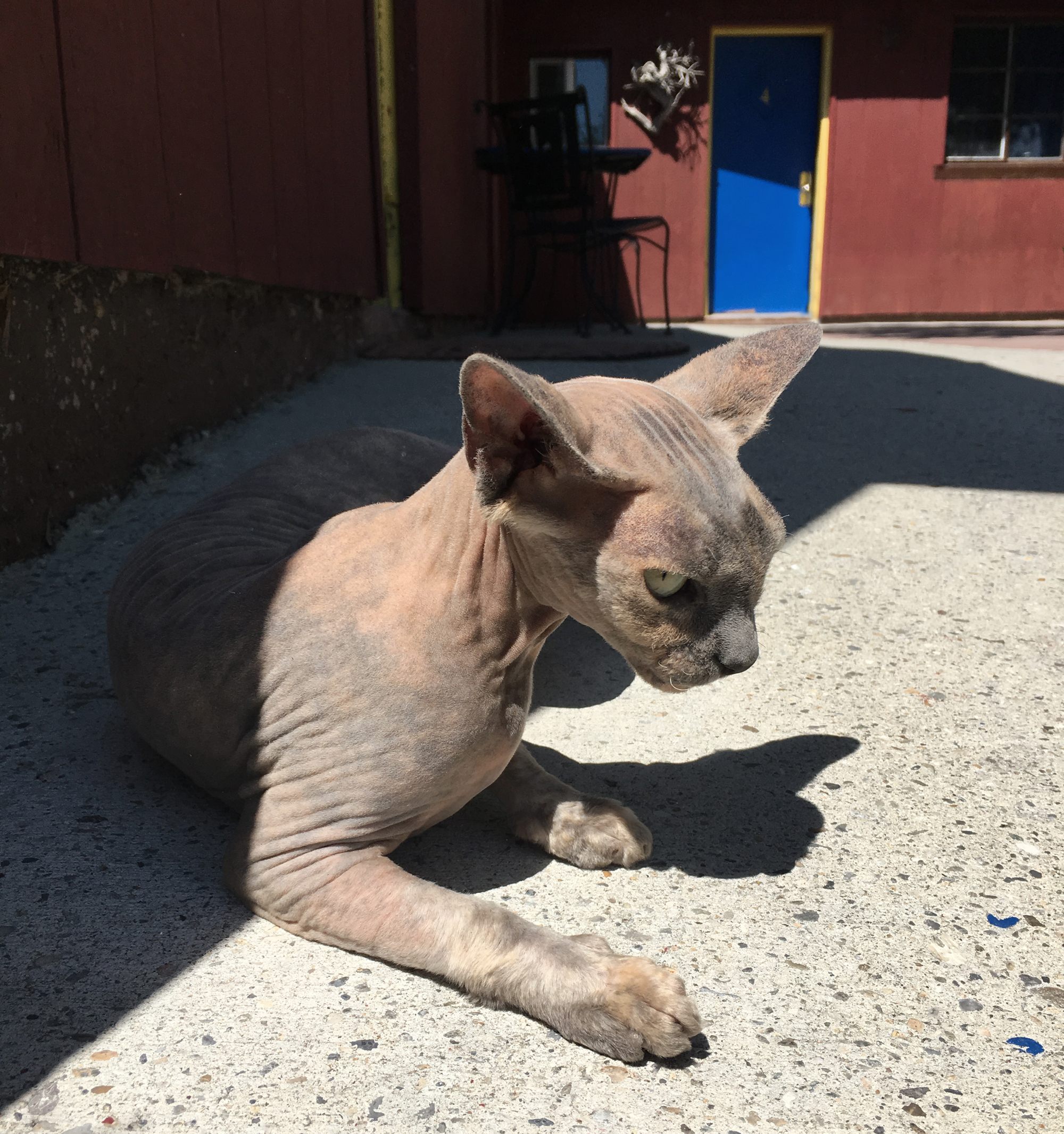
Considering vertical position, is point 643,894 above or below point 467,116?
below

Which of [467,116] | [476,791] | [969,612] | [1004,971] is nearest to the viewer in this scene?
[1004,971]

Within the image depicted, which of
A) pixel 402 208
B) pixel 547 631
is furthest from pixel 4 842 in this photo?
pixel 402 208

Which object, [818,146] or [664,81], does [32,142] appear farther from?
[818,146]

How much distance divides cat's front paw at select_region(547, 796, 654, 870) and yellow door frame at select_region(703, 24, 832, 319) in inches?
391

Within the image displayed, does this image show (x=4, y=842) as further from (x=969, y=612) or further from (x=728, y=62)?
(x=728, y=62)

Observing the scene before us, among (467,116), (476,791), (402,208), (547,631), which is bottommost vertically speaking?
(476,791)

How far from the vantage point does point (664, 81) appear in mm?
10641

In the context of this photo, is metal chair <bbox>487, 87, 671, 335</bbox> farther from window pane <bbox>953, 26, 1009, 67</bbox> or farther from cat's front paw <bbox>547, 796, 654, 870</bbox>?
cat's front paw <bbox>547, 796, 654, 870</bbox>

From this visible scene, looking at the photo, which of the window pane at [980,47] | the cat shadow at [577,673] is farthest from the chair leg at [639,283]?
the cat shadow at [577,673]

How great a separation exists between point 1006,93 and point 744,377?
1122cm

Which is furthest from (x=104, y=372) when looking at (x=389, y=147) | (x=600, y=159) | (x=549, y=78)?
(x=549, y=78)

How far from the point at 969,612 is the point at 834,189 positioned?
8847 millimetres

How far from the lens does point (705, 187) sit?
11.2 m

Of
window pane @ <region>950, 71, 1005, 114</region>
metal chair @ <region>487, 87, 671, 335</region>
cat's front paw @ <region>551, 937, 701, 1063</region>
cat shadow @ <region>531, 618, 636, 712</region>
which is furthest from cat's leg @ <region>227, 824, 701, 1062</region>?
window pane @ <region>950, 71, 1005, 114</region>
